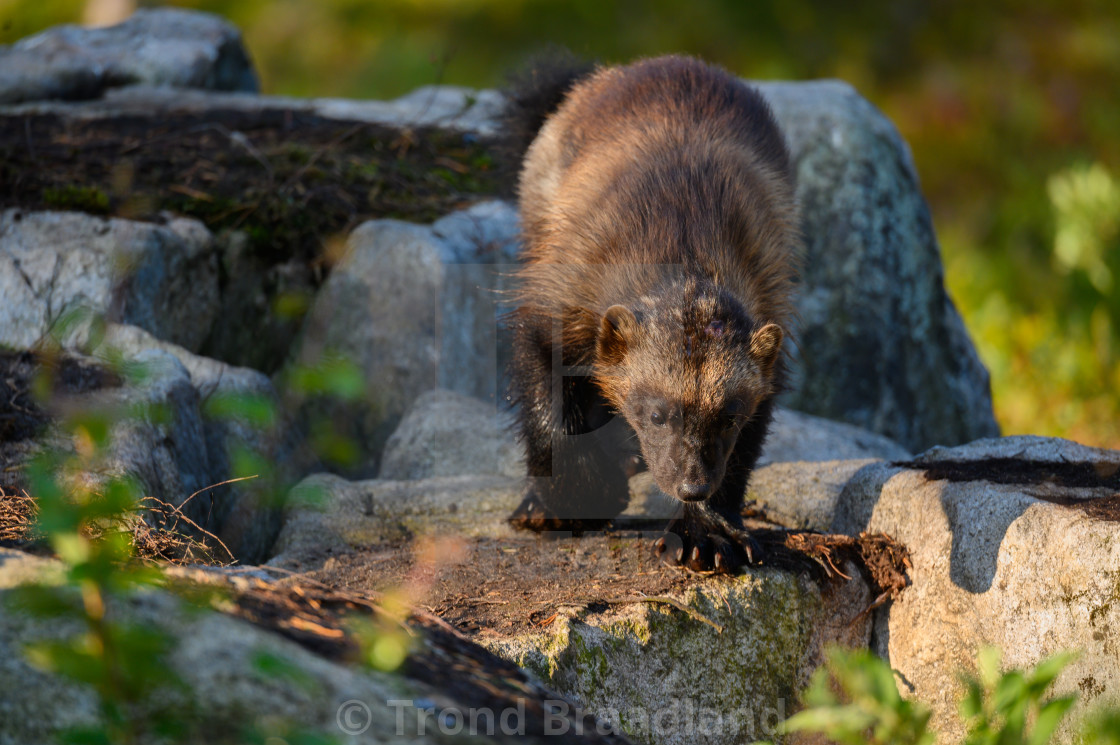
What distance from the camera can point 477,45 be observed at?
16.1 metres

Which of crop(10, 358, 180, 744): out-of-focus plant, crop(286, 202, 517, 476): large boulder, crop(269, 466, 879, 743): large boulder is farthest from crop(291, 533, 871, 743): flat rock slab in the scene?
crop(286, 202, 517, 476): large boulder

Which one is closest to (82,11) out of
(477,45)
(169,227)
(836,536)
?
(477,45)

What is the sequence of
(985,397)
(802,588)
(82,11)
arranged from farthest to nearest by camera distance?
(82,11)
(985,397)
(802,588)

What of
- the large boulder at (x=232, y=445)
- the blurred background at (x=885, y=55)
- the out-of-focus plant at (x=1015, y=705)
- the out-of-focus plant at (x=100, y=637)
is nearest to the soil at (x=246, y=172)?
the large boulder at (x=232, y=445)

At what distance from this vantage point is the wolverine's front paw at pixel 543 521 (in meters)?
4.05

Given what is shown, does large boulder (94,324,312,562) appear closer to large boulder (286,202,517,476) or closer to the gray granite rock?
the gray granite rock

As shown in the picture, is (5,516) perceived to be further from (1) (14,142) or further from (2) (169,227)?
(1) (14,142)

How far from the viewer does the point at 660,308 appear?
3.41 metres

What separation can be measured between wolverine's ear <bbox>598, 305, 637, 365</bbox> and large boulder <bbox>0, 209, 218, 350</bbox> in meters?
2.12

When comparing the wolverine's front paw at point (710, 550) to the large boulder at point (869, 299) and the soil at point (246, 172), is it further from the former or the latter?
the large boulder at point (869, 299)

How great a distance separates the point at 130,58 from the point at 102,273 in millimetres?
4102

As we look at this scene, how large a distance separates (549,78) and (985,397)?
3.82m

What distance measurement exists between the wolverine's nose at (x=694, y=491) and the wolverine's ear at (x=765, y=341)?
54 centimetres

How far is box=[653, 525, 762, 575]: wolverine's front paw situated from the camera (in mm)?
3365
